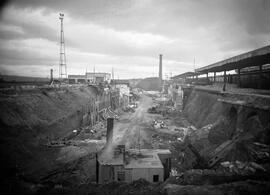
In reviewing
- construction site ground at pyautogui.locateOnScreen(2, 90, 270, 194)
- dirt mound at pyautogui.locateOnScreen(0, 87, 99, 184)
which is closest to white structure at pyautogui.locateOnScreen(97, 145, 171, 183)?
construction site ground at pyautogui.locateOnScreen(2, 90, 270, 194)

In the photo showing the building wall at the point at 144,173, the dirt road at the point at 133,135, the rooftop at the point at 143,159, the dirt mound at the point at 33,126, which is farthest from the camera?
the dirt road at the point at 133,135

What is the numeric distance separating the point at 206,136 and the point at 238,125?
3108mm

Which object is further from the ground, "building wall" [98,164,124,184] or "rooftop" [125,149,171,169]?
"rooftop" [125,149,171,169]

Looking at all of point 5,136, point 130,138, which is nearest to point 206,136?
point 130,138

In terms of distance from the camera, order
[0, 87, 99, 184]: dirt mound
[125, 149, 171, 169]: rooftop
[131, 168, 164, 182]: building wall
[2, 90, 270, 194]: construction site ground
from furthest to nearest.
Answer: [0, 87, 99, 184]: dirt mound
[125, 149, 171, 169]: rooftop
[131, 168, 164, 182]: building wall
[2, 90, 270, 194]: construction site ground

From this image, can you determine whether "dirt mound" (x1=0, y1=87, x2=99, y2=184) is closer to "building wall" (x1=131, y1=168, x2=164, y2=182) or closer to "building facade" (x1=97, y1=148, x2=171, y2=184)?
"building facade" (x1=97, y1=148, x2=171, y2=184)

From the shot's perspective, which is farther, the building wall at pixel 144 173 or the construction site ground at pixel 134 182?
the building wall at pixel 144 173

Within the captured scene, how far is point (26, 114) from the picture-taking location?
18.5 meters

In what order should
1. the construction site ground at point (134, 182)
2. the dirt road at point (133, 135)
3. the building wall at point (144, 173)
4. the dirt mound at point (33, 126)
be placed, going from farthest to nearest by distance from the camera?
1. the dirt road at point (133, 135)
2. the dirt mound at point (33, 126)
3. the building wall at point (144, 173)
4. the construction site ground at point (134, 182)

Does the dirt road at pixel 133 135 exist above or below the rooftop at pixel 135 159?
below

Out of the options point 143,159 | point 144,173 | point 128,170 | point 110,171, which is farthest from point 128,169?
point 143,159

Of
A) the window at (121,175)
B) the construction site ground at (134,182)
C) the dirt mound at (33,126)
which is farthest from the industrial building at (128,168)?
the dirt mound at (33,126)

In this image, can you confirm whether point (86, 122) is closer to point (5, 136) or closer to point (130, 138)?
point (130, 138)

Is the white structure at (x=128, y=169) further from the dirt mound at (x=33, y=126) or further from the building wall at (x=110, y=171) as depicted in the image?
the dirt mound at (x=33, y=126)
